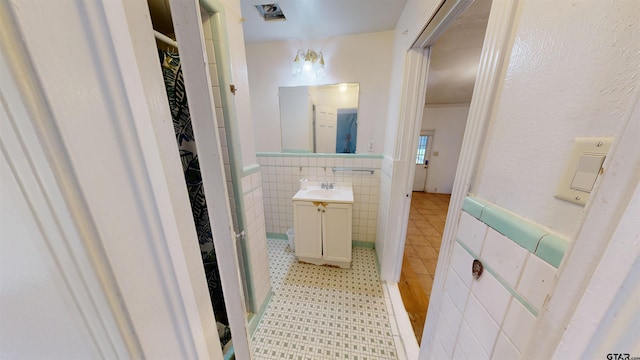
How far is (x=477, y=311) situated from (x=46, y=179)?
0.96 meters

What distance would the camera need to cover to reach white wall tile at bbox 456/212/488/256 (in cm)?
56

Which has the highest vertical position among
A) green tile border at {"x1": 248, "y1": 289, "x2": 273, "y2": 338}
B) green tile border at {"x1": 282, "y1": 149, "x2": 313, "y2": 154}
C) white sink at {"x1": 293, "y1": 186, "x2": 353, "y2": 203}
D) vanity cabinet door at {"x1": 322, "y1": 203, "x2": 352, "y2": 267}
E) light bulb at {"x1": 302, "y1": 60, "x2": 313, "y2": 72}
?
light bulb at {"x1": 302, "y1": 60, "x2": 313, "y2": 72}

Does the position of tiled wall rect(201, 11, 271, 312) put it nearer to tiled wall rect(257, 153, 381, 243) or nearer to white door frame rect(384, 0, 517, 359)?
tiled wall rect(257, 153, 381, 243)

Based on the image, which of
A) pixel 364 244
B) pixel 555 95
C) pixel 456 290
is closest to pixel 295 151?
pixel 364 244

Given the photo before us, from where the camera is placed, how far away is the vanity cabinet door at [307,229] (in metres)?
1.76

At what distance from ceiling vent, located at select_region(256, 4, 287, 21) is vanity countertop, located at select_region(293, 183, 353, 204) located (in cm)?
148

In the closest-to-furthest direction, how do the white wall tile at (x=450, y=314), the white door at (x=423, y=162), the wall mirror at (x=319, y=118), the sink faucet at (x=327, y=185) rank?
the white wall tile at (x=450, y=314), the wall mirror at (x=319, y=118), the sink faucet at (x=327, y=185), the white door at (x=423, y=162)

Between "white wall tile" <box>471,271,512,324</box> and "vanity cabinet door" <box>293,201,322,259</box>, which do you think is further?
"vanity cabinet door" <box>293,201,322,259</box>

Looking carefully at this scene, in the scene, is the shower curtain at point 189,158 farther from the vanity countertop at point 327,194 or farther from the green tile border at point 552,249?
the green tile border at point 552,249

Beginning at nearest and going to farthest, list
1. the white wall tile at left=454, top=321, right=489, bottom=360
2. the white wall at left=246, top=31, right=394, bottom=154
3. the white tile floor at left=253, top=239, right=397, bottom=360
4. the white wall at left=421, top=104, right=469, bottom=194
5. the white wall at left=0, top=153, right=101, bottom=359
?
the white wall at left=0, top=153, right=101, bottom=359, the white wall tile at left=454, top=321, right=489, bottom=360, the white tile floor at left=253, top=239, right=397, bottom=360, the white wall at left=246, top=31, right=394, bottom=154, the white wall at left=421, top=104, right=469, bottom=194

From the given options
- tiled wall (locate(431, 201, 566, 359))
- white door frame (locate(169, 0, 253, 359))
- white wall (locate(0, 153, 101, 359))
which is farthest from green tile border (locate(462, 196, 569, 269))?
white wall (locate(0, 153, 101, 359))

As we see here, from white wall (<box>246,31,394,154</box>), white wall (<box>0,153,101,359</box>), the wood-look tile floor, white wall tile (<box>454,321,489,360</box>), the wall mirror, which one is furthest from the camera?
the wall mirror

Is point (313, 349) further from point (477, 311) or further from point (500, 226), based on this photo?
point (500, 226)

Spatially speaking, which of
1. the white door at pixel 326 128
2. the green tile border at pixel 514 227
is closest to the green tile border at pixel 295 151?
the white door at pixel 326 128
